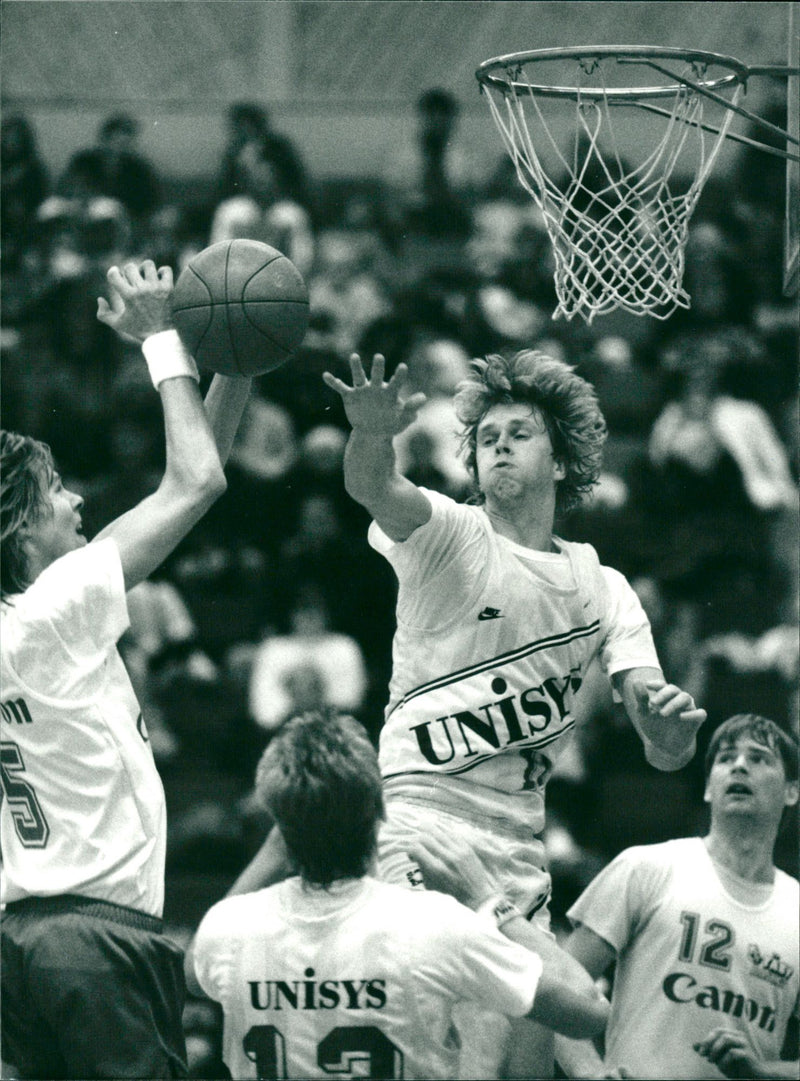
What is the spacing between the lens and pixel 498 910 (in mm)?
4535

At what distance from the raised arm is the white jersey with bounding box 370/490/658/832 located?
662 millimetres

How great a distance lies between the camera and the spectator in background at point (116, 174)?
36.5 feet

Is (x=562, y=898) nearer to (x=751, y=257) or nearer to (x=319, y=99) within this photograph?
(x=751, y=257)

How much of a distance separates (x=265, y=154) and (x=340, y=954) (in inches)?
315

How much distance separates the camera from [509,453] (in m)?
5.01

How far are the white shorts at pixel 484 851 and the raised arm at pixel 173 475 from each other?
1.03 meters

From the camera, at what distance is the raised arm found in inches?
167

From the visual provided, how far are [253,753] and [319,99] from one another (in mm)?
5614

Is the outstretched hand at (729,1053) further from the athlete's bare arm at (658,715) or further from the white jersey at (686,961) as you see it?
the athlete's bare arm at (658,715)

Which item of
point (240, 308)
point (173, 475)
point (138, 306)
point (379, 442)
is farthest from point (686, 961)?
point (138, 306)

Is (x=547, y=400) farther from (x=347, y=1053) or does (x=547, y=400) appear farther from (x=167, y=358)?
(x=347, y=1053)

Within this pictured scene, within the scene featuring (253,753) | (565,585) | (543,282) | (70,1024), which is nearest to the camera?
(70,1024)

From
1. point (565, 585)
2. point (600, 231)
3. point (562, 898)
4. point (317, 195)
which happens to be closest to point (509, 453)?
point (565, 585)

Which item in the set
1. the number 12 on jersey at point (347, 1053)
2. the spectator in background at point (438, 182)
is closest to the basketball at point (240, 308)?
the number 12 on jersey at point (347, 1053)
